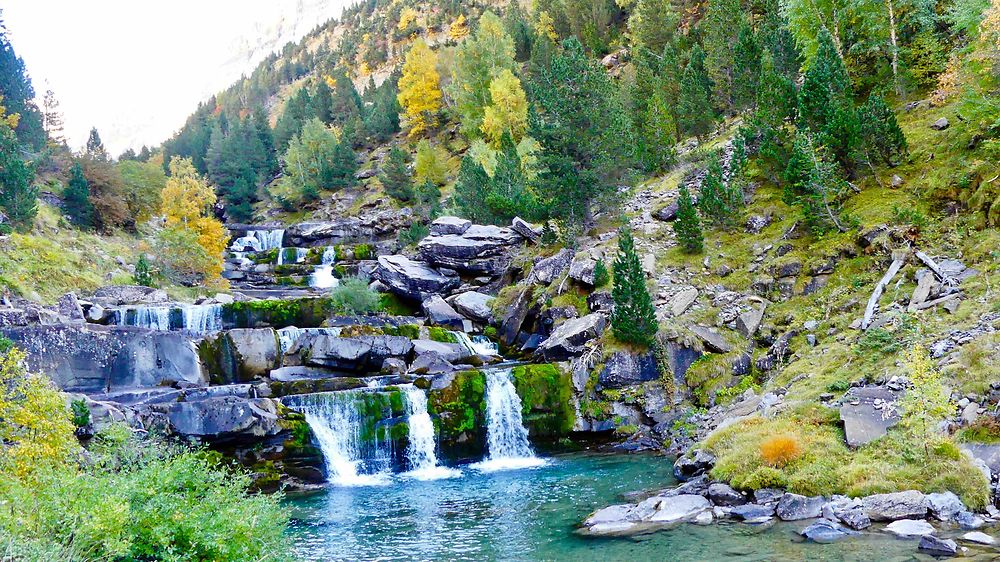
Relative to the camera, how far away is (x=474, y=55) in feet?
232

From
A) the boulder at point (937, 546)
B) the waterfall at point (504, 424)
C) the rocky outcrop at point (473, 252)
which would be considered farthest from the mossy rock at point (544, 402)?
the boulder at point (937, 546)

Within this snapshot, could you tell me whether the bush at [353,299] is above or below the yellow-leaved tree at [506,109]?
below

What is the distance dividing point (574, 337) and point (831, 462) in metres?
16.1

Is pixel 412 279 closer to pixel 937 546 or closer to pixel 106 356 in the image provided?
pixel 106 356

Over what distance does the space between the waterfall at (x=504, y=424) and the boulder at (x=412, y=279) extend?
520 inches

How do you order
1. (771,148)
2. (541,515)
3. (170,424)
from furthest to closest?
1. (771,148)
2. (170,424)
3. (541,515)

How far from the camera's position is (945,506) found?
14.5 m

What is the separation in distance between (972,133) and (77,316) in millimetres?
44813

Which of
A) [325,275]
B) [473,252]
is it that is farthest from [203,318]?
[473,252]

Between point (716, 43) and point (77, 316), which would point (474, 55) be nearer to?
point (716, 43)

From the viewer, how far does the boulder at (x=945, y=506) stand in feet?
47.1

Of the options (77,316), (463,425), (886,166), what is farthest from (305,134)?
(886,166)

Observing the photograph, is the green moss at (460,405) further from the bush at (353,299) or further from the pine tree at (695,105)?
the pine tree at (695,105)

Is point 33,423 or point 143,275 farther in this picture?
point 143,275
